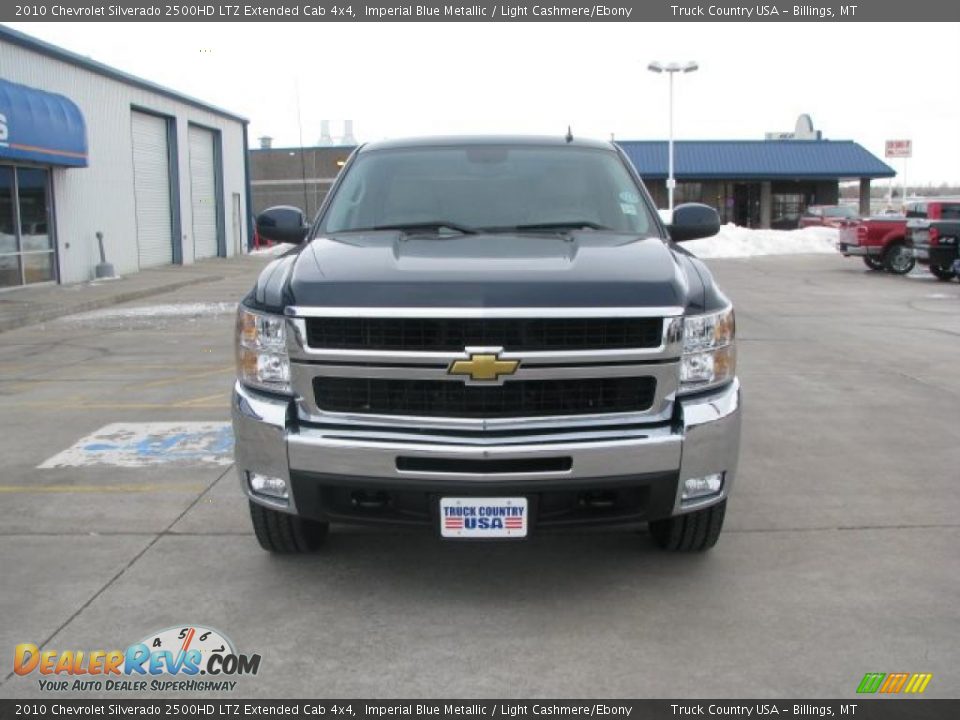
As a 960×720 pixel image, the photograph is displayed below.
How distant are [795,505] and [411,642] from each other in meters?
2.59

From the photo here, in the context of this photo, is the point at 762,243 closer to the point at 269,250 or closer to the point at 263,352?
the point at 269,250

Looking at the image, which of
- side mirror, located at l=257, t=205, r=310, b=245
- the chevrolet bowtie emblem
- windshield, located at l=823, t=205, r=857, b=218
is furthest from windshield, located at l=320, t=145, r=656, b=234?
windshield, located at l=823, t=205, r=857, b=218

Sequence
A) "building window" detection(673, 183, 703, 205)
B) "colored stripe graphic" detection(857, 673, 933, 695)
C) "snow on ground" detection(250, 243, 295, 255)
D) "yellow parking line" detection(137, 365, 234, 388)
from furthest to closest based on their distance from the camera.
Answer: "building window" detection(673, 183, 703, 205) < "snow on ground" detection(250, 243, 295, 255) < "yellow parking line" detection(137, 365, 234, 388) < "colored stripe graphic" detection(857, 673, 933, 695)

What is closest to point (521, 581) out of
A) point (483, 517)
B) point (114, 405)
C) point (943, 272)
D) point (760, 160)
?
point (483, 517)

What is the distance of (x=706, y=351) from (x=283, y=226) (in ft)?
8.38

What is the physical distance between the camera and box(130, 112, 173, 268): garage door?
2711 centimetres

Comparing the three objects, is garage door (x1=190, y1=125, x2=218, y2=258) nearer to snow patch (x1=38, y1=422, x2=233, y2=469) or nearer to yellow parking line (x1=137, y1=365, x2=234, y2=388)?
yellow parking line (x1=137, y1=365, x2=234, y2=388)

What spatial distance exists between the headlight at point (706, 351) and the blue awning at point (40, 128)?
16.2 m

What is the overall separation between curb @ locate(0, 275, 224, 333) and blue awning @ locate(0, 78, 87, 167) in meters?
2.90

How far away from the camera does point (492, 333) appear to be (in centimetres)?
375

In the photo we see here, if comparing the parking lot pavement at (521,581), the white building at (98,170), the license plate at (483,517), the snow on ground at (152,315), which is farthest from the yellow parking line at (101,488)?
the white building at (98,170)

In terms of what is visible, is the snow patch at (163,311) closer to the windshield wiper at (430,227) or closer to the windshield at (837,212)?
the windshield wiper at (430,227)
